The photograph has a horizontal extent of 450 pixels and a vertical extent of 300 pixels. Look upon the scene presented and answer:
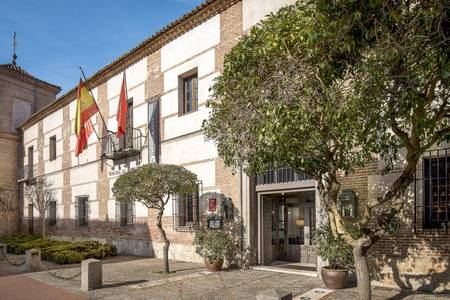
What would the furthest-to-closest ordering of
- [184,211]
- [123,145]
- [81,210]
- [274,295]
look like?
[81,210] < [123,145] < [184,211] < [274,295]

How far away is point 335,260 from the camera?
8836 millimetres

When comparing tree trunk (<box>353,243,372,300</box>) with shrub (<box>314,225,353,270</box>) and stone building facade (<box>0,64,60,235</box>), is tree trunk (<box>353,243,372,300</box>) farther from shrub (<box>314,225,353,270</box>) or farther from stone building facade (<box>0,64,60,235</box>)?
stone building facade (<box>0,64,60,235</box>)

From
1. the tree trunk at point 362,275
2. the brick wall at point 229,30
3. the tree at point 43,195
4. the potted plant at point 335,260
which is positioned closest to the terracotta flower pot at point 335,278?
the potted plant at point 335,260

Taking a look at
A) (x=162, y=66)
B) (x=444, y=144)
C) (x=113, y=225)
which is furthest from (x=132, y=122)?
(x=444, y=144)

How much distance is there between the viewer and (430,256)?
815 cm

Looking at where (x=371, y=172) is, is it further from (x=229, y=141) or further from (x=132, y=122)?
(x=132, y=122)

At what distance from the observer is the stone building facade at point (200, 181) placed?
864 centimetres

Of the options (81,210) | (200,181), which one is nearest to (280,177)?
(200,181)

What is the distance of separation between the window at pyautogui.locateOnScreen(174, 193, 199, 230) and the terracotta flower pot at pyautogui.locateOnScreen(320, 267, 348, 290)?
6.32 metres

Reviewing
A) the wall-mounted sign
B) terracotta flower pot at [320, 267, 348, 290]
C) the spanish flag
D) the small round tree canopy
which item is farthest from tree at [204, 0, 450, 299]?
the spanish flag

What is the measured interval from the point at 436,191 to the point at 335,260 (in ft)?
8.32

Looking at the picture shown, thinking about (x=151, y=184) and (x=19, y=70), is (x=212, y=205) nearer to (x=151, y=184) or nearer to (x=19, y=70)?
(x=151, y=184)

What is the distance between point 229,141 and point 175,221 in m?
8.49

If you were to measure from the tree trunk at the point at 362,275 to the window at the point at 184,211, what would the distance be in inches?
339
